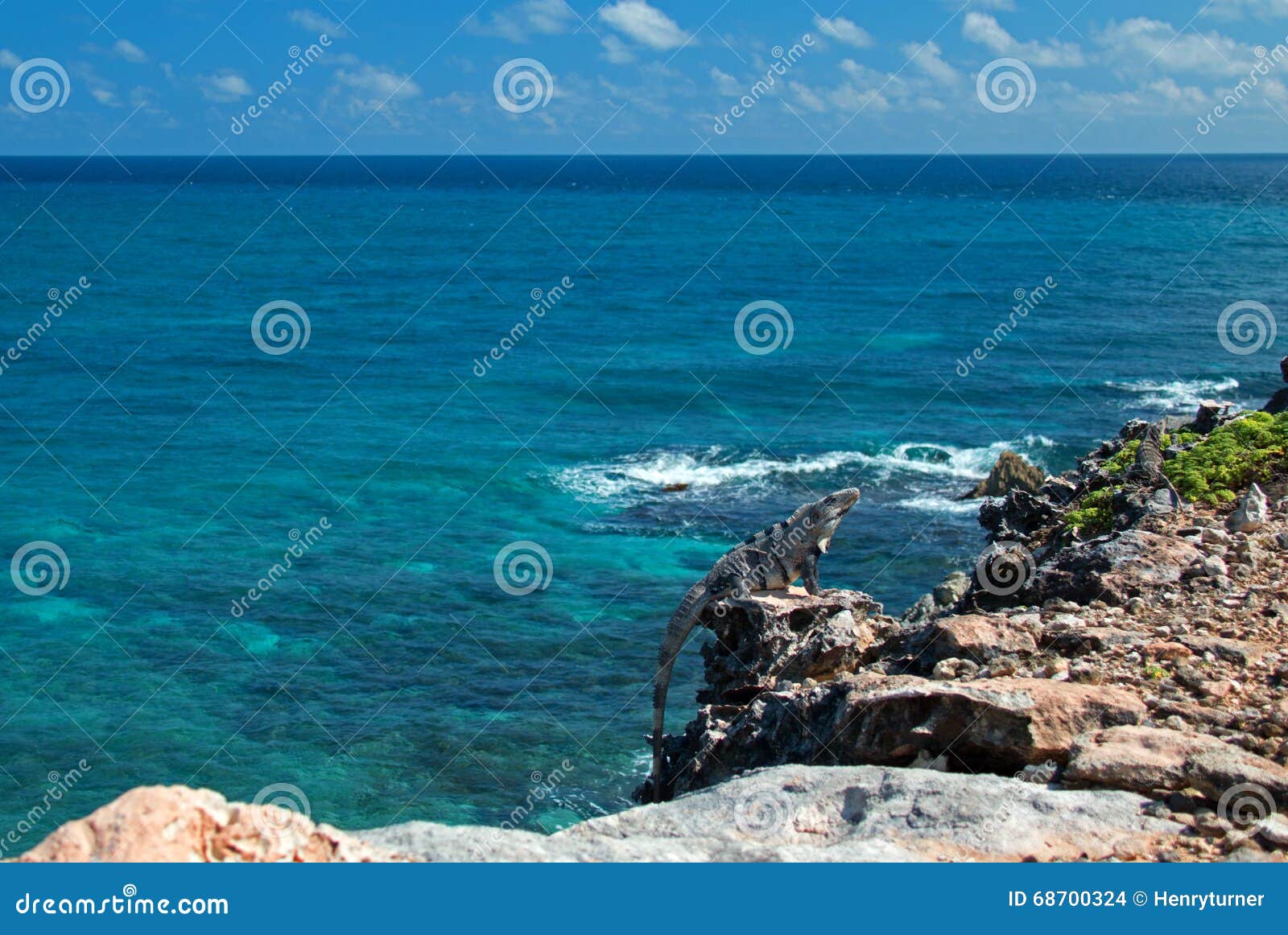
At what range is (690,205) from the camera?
13625 centimetres

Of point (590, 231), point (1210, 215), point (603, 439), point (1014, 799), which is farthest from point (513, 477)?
point (1210, 215)

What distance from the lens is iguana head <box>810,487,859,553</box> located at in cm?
1370

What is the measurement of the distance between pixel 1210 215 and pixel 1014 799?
4868 inches

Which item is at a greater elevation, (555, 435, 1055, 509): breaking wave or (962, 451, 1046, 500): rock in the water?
(555, 435, 1055, 509): breaking wave

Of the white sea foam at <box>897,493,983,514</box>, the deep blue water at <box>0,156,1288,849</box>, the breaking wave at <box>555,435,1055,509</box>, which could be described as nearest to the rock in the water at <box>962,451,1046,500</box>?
the white sea foam at <box>897,493,983,514</box>

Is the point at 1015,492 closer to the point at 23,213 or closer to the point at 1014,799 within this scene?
the point at 1014,799

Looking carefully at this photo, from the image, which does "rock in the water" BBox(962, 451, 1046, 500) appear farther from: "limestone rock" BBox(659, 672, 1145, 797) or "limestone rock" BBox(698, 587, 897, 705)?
"limestone rock" BBox(659, 672, 1145, 797)

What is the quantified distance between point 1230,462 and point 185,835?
11.8 metres

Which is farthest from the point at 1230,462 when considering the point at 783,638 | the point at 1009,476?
the point at 1009,476

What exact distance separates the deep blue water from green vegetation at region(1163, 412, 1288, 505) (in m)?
9.36

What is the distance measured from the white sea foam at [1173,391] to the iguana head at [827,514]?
26988 mm

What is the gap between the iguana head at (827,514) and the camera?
13.7 m

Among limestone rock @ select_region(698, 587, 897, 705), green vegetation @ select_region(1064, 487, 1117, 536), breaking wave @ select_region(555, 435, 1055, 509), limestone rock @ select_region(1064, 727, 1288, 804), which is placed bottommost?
limestone rock @ select_region(1064, 727, 1288, 804)

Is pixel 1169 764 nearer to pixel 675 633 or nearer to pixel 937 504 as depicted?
pixel 675 633
